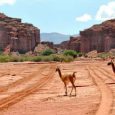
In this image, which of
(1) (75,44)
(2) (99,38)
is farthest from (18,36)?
(2) (99,38)

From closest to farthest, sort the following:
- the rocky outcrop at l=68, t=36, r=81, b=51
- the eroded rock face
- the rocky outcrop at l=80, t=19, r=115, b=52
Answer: the eroded rock face → the rocky outcrop at l=80, t=19, r=115, b=52 → the rocky outcrop at l=68, t=36, r=81, b=51

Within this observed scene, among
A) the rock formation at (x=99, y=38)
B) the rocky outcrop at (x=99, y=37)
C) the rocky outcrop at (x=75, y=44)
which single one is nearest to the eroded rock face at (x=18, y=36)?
→ the rocky outcrop at (x=75, y=44)

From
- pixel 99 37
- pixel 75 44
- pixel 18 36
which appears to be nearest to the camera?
pixel 18 36

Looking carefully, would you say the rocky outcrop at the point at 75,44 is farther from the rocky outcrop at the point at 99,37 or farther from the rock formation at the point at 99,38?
the rocky outcrop at the point at 99,37

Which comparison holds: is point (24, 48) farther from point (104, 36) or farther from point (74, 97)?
point (74, 97)

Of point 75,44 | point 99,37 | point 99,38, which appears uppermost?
point 99,37

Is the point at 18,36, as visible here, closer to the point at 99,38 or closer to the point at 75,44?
the point at 75,44

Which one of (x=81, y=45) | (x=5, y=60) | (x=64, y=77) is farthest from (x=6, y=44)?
(x=64, y=77)

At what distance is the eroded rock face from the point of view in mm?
171000

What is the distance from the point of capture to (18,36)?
176 m

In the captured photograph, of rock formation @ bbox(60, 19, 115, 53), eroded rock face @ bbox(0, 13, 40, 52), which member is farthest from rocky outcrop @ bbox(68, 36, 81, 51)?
eroded rock face @ bbox(0, 13, 40, 52)

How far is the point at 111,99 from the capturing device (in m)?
17.9

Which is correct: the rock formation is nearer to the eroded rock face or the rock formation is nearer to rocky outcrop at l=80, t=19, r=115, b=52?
rocky outcrop at l=80, t=19, r=115, b=52

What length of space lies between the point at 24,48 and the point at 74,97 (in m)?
153
